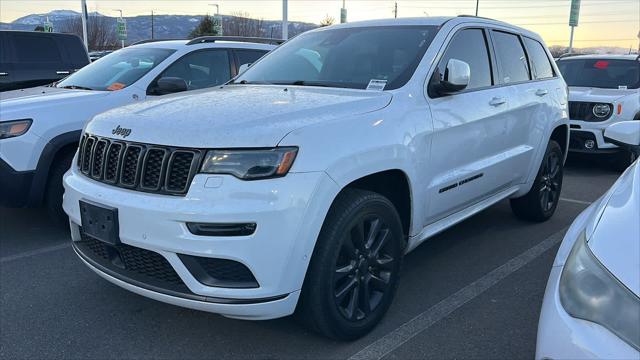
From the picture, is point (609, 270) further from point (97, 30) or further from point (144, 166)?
point (97, 30)

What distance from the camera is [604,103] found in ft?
27.4

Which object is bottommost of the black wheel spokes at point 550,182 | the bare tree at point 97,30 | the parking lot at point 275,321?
the parking lot at point 275,321

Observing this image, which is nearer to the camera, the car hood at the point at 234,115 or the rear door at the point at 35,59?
the car hood at the point at 234,115

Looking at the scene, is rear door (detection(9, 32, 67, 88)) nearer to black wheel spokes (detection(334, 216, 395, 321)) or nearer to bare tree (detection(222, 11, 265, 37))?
black wheel spokes (detection(334, 216, 395, 321))

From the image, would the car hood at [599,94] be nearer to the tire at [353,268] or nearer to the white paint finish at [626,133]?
the white paint finish at [626,133]

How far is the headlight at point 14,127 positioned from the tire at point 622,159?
785cm

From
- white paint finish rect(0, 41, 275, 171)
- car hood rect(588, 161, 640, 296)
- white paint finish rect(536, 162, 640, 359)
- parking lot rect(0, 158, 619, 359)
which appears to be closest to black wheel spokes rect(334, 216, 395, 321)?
parking lot rect(0, 158, 619, 359)

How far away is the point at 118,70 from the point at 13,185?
1.77 m

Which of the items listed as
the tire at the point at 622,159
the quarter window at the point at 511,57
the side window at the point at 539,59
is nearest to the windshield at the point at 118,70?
the quarter window at the point at 511,57

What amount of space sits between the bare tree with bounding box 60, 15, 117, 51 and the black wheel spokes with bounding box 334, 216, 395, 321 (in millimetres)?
54575

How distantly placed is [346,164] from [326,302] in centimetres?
71

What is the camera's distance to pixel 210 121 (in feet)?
9.07

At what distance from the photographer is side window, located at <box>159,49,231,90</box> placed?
5805mm

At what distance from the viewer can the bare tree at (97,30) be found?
5353cm
